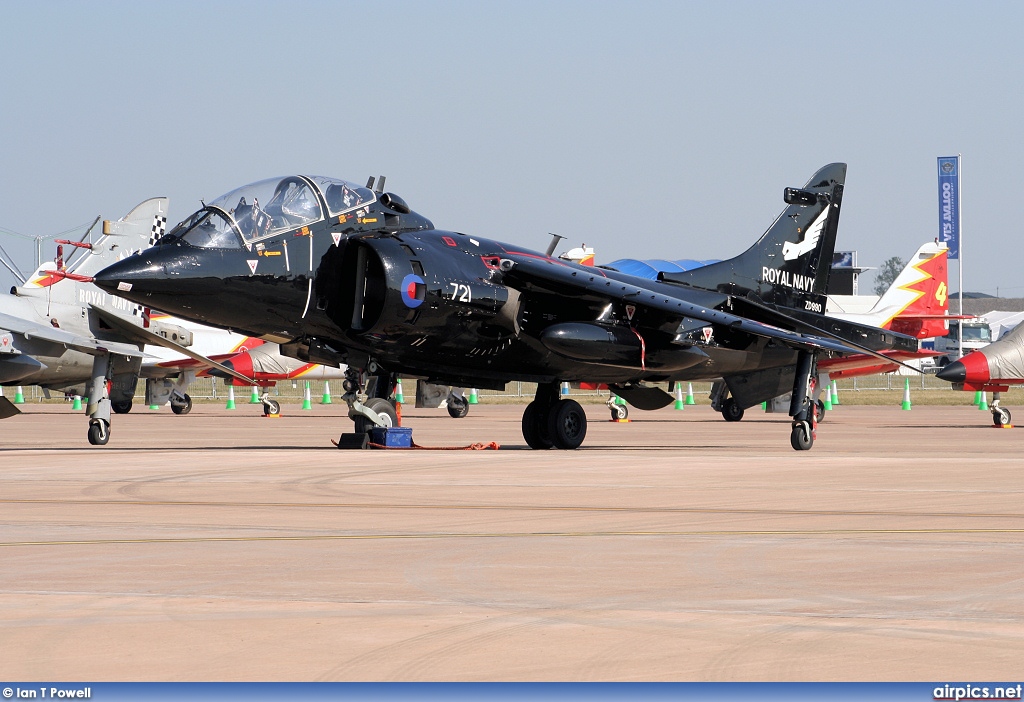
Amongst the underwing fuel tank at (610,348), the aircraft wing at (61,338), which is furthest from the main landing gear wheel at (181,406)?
the underwing fuel tank at (610,348)

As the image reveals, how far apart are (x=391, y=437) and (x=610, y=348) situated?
11.2 feet

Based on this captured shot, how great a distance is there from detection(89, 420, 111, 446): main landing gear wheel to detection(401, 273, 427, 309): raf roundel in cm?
718

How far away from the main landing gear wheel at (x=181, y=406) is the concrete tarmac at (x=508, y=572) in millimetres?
27044

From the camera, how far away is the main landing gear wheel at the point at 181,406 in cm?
4081

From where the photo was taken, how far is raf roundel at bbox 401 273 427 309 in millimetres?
16375

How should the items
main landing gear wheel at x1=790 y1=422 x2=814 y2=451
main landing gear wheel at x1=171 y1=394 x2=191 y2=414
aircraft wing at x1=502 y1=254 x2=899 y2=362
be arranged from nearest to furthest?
aircraft wing at x1=502 y1=254 x2=899 y2=362, main landing gear wheel at x1=790 y1=422 x2=814 y2=451, main landing gear wheel at x1=171 y1=394 x2=191 y2=414

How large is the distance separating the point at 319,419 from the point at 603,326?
63.6 ft

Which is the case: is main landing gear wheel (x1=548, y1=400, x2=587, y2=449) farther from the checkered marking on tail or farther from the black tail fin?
the checkered marking on tail

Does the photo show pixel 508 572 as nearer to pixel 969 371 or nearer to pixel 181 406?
pixel 969 371

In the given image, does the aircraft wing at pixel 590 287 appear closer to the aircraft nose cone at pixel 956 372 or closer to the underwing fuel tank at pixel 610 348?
the underwing fuel tank at pixel 610 348

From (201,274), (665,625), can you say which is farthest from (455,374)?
(665,625)

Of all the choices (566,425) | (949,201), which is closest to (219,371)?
(566,425)

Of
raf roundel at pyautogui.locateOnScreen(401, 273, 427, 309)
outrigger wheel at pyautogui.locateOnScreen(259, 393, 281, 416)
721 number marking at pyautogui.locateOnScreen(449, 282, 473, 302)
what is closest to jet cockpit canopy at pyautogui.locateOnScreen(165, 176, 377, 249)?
raf roundel at pyautogui.locateOnScreen(401, 273, 427, 309)

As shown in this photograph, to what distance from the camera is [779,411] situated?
123 feet
